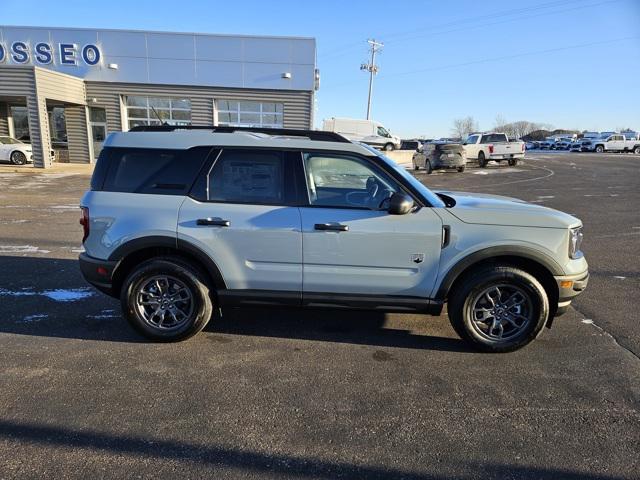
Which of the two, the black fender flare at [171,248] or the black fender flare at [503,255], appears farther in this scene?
the black fender flare at [171,248]

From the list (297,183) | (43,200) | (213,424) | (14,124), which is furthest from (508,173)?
(14,124)

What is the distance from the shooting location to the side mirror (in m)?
3.80

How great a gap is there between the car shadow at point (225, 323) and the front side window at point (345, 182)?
1.10 m

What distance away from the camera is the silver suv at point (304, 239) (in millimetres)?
3902

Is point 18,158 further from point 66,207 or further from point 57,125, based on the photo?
point 66,207

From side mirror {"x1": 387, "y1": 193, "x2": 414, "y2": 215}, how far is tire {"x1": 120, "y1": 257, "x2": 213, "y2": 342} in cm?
179

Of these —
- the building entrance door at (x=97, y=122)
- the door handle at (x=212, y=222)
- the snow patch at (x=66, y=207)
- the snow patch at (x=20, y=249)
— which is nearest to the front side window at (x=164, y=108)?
the building entrance door at (x=97, y=122)

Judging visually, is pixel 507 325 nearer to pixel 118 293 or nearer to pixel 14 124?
pixel 118 293

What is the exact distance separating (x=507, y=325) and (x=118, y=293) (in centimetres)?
359

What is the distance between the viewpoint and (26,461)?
260 cm

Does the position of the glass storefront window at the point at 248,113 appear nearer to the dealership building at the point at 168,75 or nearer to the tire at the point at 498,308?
the dealership building at the point at 168,75

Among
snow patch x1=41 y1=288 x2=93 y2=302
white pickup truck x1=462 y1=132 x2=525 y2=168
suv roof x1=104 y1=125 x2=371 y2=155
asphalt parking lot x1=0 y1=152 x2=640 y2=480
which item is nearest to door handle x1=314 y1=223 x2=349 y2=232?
suv roof x1=104 y1=125 x2=371 y2=155

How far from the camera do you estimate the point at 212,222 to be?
157 inches

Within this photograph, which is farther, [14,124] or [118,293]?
[14,124]
